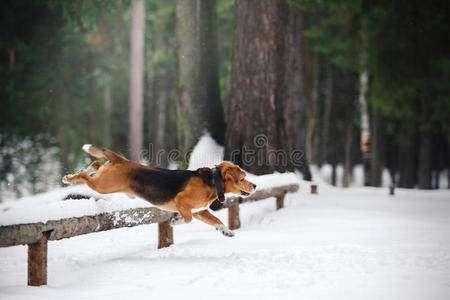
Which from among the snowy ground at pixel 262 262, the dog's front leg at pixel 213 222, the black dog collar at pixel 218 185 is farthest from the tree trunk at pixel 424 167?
the black dog collar at pixel 218 185

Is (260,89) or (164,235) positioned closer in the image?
(164,235)

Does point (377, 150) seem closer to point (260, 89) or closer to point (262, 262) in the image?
point (260, 89)

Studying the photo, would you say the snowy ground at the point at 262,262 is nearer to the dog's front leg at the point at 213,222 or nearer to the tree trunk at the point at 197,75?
the dog's front leg at the point at 213,222

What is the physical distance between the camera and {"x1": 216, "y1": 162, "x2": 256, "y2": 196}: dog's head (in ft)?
14.7

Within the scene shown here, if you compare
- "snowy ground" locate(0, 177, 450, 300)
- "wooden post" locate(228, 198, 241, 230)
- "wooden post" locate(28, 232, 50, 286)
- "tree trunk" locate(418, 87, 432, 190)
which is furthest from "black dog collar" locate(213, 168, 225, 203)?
"tree trunk" locate(418, 87, 432, 190)

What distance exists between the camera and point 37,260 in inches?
167

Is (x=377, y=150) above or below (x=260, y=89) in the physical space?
below

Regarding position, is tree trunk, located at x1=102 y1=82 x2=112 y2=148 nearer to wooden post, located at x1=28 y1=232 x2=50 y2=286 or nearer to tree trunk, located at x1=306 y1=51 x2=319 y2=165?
tree trunk, located at x1=306 y1=51 x2=319 y2=165

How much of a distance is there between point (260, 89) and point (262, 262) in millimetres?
5180

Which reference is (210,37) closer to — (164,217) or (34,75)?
(164,217)

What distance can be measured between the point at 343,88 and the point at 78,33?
17.2m

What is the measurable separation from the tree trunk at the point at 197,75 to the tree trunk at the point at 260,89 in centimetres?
88

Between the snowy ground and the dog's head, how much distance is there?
0.86m

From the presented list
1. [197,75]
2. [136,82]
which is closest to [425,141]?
[197,75]
